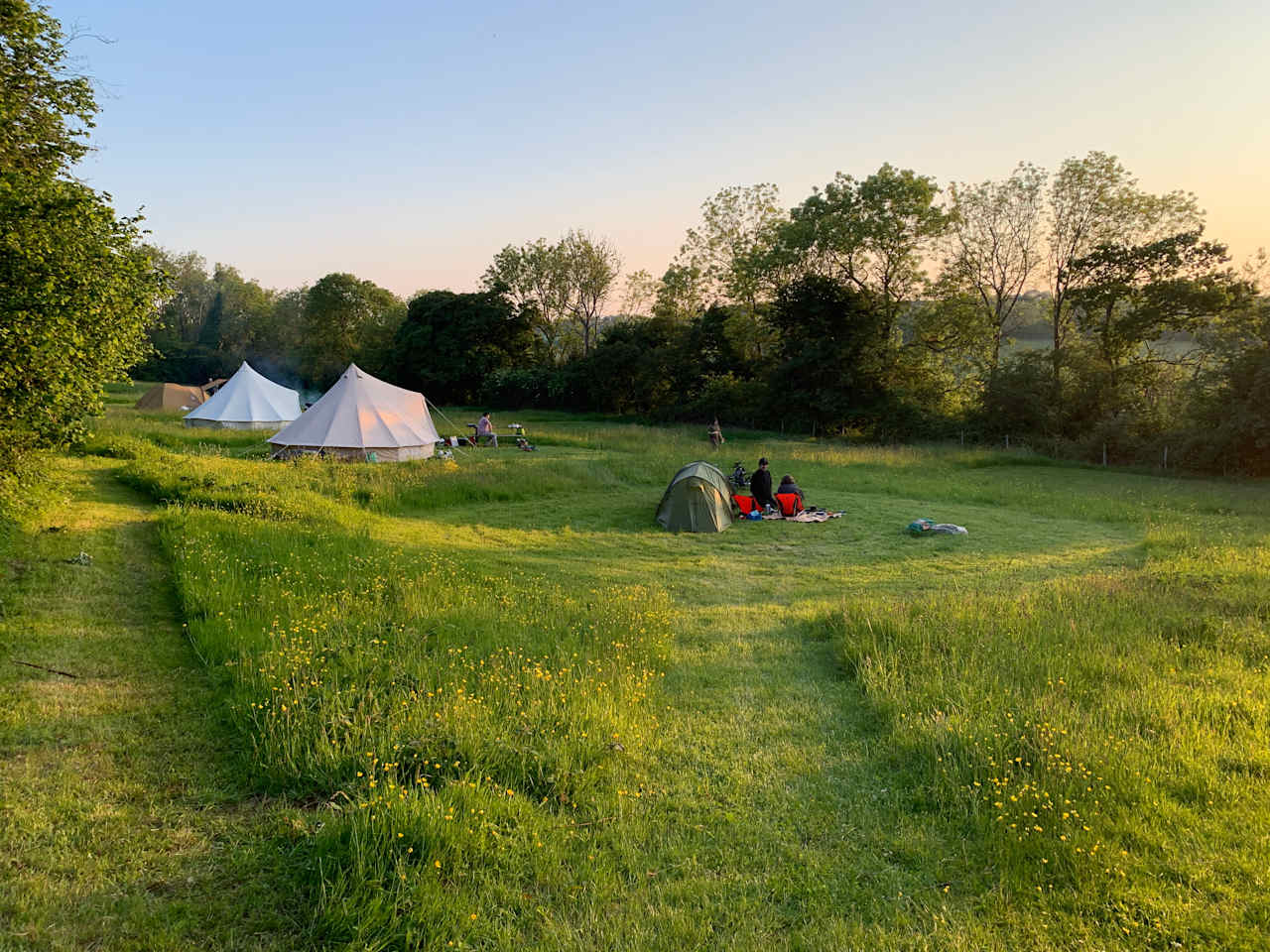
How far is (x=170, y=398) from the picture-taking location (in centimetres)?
3650

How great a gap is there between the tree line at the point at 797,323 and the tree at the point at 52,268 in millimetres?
33

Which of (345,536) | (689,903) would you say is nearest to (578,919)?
(689,903)

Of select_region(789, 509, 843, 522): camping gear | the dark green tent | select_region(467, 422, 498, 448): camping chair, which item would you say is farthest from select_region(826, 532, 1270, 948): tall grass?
select_region(467, 422, 498, 448): camping chair

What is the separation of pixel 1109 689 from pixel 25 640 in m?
9.07

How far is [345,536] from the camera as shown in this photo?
10.1 metres

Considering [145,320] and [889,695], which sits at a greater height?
[145,320]

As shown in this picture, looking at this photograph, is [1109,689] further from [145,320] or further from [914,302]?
[914,302]

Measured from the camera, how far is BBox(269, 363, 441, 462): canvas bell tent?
19828mm

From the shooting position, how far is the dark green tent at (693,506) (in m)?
13.3

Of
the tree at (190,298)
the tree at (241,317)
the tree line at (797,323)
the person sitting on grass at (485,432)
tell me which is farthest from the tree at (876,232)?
the tree at (190,298)

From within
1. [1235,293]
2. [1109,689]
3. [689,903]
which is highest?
[1235,293]

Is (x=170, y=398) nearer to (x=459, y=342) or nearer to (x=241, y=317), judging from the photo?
(x=459, y=342)

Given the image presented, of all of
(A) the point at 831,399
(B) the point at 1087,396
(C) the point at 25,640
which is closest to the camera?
(C) the point at 25,640

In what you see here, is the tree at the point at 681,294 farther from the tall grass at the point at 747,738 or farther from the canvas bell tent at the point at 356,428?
the tall grass at the point at 747,738
